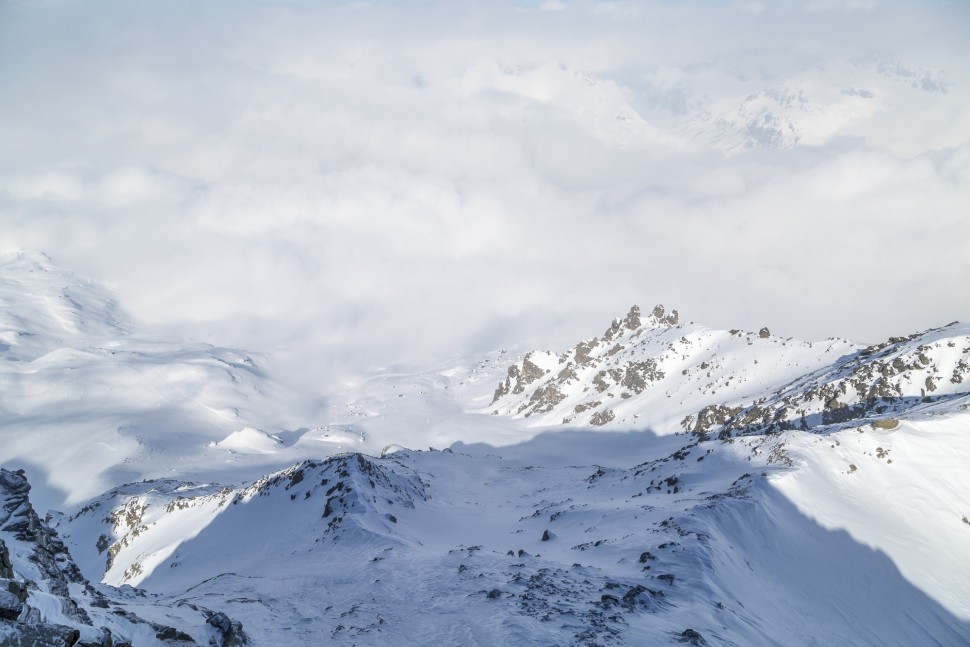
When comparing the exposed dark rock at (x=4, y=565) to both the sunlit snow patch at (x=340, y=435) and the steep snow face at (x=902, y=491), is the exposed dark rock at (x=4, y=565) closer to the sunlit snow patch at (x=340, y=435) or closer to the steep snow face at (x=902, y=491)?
the steep snow face at (x=902, y=491)

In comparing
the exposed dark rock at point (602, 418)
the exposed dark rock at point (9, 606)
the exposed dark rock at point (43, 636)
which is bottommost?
the exposed dark rock at point (602, 418)

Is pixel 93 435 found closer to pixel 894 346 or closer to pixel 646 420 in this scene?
pixel 646 420

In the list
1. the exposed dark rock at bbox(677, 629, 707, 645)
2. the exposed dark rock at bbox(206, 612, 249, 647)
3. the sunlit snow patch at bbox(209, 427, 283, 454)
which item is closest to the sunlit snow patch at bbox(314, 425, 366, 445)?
the sunlit snow patch at bbox(209, 427, 283, 454)

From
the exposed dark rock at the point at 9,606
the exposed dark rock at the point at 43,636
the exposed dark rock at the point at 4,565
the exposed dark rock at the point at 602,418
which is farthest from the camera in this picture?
the exposed dark rock at the point at 602,418

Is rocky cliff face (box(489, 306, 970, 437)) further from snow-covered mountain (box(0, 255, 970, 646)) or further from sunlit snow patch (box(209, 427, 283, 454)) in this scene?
sunlit snow patch (box(209, 427, 283, 454))

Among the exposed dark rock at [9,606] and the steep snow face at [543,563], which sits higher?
the exposed dark rock at [9,606]

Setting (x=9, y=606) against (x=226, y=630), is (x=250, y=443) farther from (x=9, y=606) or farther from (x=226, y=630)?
(x=9, y=606)

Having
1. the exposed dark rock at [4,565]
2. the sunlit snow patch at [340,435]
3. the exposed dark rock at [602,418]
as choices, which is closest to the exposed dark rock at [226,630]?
the exposed dark rock at [4,565]

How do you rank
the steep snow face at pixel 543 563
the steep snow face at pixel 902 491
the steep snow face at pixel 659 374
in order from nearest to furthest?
the steep snow face at pixel 543 563, the steep snow face at pixel 902 491, the steep snow face at pixel 659 374

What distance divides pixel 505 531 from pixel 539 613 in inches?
974

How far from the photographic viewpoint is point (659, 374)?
112312 millimetres

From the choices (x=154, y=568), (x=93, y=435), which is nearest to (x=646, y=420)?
(x=154, y=568)

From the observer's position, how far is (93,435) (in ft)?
438

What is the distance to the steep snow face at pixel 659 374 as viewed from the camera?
91438 mm
